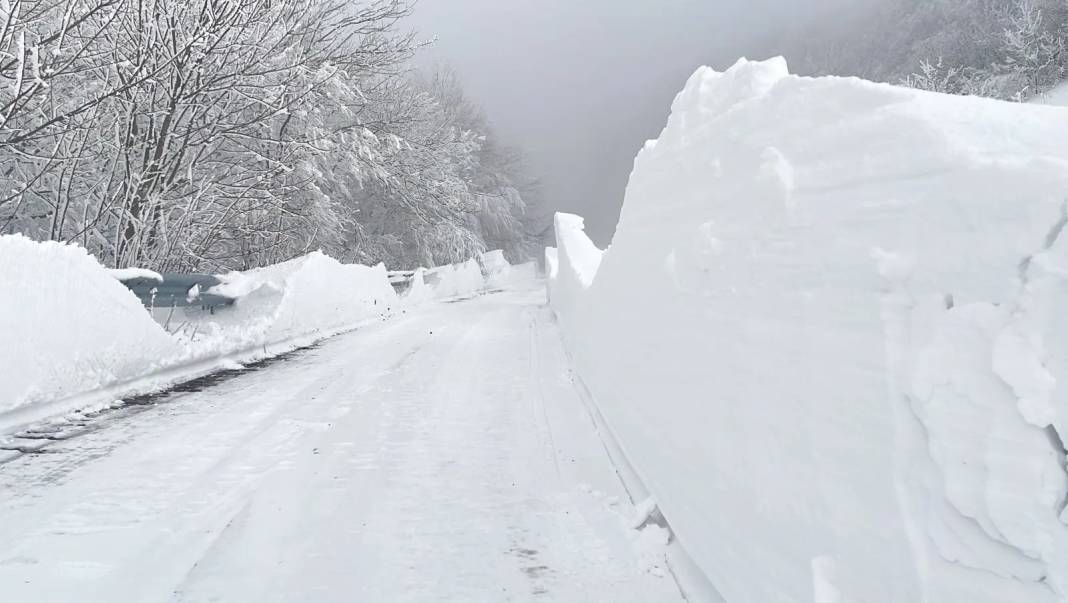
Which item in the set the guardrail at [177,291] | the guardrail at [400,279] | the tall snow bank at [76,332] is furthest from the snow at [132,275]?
the guardrail at [400,279]

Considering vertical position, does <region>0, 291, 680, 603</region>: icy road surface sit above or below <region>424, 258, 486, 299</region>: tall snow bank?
below

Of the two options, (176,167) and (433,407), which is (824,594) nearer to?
(433,407)

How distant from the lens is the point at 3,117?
655cm

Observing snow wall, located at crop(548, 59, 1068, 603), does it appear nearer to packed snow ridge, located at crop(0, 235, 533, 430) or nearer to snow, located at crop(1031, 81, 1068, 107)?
packed snow ridge, located at crop(0, 235, 533, 430)

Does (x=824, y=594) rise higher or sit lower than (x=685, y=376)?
lower

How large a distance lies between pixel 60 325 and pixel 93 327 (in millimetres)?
392

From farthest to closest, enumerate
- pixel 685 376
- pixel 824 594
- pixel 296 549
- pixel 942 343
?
1. pixel 685 376
2. pixel 296 549
3. pixel 824 594
4. pixel 942 343

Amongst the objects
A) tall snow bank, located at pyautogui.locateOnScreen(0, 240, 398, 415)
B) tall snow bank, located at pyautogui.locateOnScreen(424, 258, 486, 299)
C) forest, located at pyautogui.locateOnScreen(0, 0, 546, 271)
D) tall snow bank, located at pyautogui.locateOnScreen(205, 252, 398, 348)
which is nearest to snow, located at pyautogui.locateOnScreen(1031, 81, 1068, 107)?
tall snow bank, located at pyautogui.locateOnScreen(424, 258, 486, 299)

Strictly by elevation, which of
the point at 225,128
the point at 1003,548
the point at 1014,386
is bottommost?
the point at 1003,548

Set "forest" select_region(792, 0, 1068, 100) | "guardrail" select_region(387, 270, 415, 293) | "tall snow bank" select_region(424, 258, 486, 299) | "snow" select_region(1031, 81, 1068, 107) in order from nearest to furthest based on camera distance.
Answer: "guardrail" select_region(387, 270, 415, 293) → "tall snow bank" select_region(424, 258, 486, 299) → "snow" select_region(1031, 81, 1068, 107) → "forest" select_region(792, 0, 1068, 100)

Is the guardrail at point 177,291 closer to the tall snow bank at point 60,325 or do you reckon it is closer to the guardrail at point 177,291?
the guardrail at point 177,291

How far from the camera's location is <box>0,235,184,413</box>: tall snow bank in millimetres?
4727

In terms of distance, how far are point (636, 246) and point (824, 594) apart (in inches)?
118

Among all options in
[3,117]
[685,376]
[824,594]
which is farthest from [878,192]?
[3,117]
